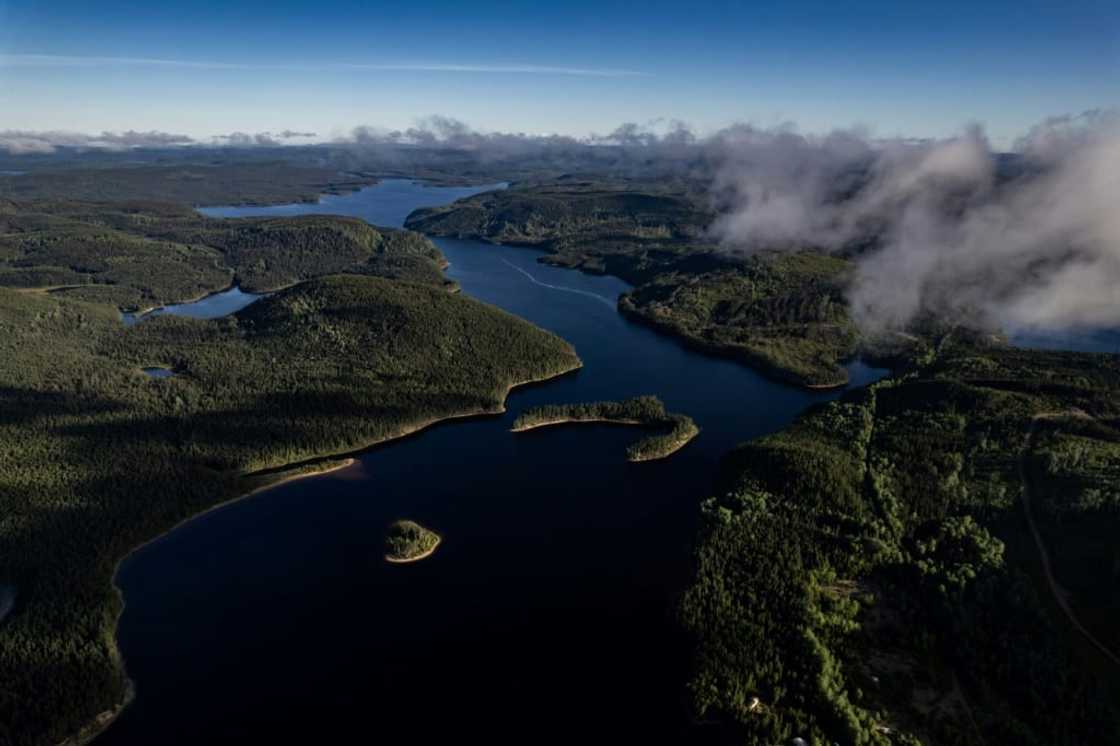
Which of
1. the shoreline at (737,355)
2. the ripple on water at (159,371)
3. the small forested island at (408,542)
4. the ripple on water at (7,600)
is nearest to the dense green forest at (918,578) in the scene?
the shoreline at (737,355)

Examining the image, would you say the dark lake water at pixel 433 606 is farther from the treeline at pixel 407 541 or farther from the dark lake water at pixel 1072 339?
the dark lake water at pixel 1072 339

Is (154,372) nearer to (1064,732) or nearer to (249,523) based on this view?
(249,523)

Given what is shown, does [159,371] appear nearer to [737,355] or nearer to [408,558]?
[408,558]

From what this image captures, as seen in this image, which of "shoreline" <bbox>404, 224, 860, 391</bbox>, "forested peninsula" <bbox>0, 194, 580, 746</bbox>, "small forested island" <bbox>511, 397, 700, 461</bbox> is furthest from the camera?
"shoreline" <bbox>404, 224, 860, 391</bbox>

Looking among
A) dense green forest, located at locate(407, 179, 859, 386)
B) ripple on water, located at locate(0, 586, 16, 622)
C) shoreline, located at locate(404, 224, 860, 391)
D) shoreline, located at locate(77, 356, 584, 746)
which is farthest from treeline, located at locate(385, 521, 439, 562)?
dense green forest, located at locate(407, 179, 859, 386)

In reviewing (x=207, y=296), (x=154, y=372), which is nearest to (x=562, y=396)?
(x=154, y=372)

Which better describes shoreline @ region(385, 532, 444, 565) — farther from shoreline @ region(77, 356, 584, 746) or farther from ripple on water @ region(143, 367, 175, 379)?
ripple on water @ region(143, 367, 175, 379)
